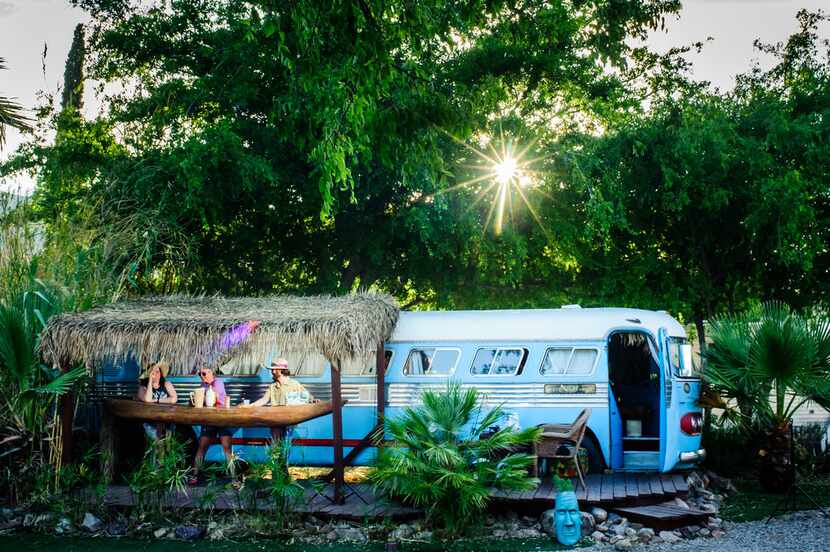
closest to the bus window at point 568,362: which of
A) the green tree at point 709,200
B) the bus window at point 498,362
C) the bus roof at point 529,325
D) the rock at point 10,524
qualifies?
the bus roof at point 529,325

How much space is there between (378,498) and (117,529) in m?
3.29

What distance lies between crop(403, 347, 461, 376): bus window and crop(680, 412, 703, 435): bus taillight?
3322 mm

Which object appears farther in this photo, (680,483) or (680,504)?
(680,483)

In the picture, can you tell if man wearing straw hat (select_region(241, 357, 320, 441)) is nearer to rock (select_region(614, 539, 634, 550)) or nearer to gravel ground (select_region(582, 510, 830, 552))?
gravel ground (select_region(582, 510, 830, 552))

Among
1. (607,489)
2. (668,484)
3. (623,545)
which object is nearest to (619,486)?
(607,489)

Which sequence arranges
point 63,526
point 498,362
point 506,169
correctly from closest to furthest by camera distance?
point 63,526, point 498,362, point 506,169

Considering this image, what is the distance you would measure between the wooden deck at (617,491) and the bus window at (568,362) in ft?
4.88

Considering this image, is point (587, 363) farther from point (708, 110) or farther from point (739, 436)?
point (708, 110)

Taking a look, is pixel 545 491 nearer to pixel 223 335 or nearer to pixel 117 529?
pixel 223 335

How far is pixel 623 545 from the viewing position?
9570mm

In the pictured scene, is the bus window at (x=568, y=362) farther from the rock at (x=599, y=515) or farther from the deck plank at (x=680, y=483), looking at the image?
the rock at (x=599, y=515)

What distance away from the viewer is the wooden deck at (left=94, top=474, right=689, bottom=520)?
10469mm

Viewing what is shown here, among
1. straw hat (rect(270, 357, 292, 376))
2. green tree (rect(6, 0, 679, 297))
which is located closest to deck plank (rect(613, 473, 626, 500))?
straw hat (rect(270, 357, 292, 376))

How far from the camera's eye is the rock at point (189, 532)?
33.7 feet
